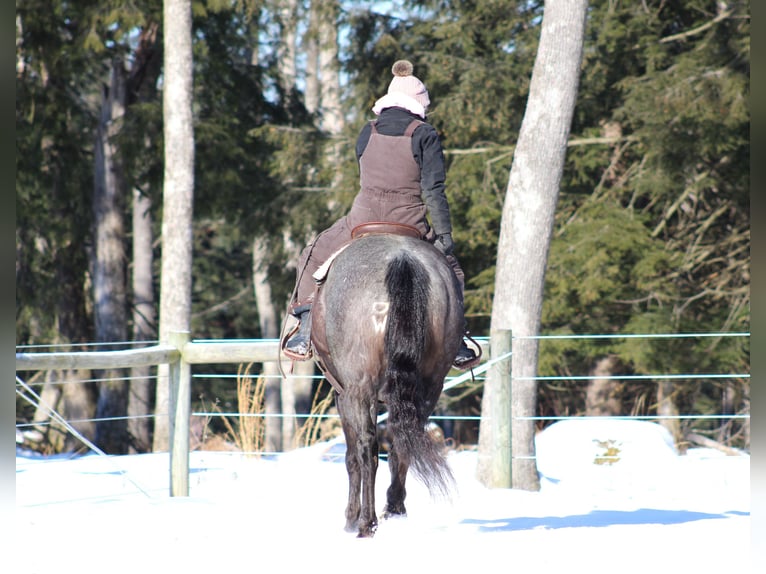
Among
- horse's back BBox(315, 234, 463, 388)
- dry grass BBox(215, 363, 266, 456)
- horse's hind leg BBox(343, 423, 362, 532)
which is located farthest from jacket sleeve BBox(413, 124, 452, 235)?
dry grass BBox(215, 363, 266, 456)

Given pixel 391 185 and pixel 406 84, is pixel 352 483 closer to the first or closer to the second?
pixel 391 185

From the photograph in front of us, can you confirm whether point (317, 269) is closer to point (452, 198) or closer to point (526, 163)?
point (526, 163)

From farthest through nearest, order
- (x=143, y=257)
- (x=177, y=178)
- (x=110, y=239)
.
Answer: (x=143, y=257), (x=110, y=239), (x=177, y=178)

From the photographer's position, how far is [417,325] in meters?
5.12

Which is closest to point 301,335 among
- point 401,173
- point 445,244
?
point 445,244

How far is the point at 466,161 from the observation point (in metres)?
15.4

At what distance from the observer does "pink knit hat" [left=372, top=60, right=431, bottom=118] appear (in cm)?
579

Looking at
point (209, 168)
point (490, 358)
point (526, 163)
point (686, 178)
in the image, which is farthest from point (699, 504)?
point (209, 168)

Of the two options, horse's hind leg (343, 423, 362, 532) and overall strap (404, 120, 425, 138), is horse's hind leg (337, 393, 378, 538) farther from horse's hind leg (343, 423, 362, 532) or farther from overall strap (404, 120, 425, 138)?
overall strap (404, 120, 425, 138)

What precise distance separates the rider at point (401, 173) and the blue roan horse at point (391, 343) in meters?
0.23

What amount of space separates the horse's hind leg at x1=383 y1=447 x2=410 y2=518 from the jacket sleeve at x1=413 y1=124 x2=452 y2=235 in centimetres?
136

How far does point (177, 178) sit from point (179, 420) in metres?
5.73

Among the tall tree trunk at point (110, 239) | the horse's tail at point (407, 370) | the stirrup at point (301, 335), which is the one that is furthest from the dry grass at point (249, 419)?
the tall tree trunk at point (110, 239)

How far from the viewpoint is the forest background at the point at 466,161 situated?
1450 cm
